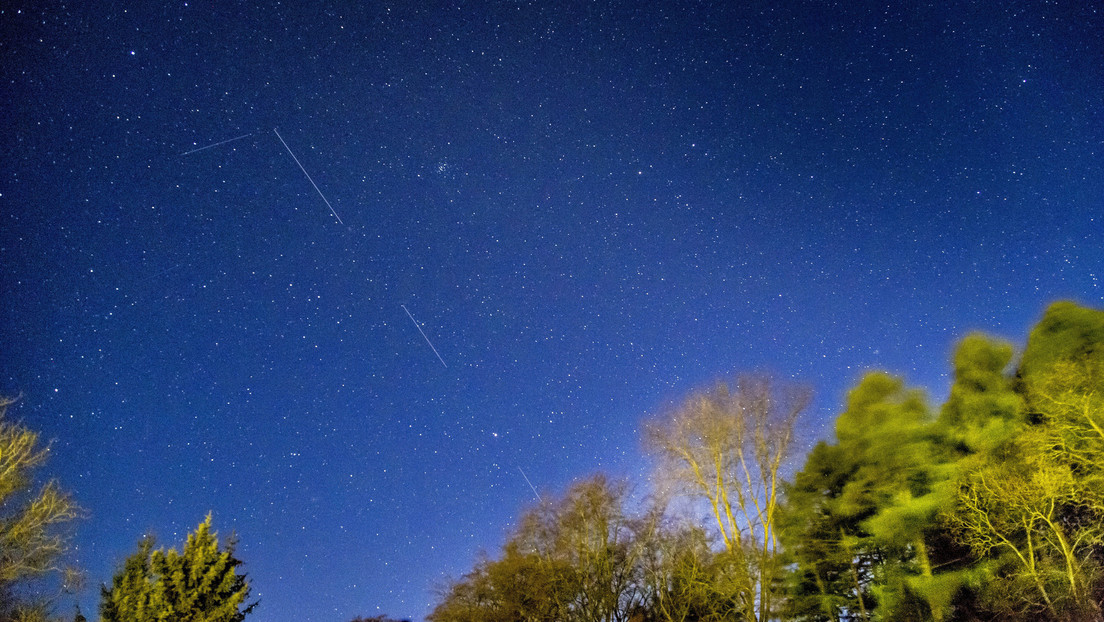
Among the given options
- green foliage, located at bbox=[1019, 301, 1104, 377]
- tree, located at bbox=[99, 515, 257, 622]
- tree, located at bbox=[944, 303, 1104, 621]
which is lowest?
tree, located at bbox=[944, 303, 1104, 621]

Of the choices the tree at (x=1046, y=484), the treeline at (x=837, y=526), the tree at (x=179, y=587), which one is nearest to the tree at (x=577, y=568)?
the treeline at (x=837, y=526)

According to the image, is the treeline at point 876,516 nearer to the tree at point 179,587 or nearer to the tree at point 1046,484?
the tree at point 1046,484

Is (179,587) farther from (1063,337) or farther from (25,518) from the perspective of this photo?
(1063,337)

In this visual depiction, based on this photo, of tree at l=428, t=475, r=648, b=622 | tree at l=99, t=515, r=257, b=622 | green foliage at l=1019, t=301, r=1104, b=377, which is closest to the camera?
green foliage at l=1019, t=301, r=1104, b=377

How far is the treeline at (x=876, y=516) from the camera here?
769 inches

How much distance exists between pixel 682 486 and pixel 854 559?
11826 millimetres

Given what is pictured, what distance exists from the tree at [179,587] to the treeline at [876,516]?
1046 centimetres

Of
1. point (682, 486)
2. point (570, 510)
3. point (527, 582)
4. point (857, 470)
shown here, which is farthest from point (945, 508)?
point (527, 582)

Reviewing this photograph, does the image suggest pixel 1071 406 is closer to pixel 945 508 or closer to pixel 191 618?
pixel 945 508

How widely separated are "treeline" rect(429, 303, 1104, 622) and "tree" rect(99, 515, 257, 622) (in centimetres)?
1046

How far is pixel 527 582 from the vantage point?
94.3ft

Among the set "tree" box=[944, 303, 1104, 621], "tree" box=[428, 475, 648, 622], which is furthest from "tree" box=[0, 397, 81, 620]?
"tree" box=[944, 303, 1104, 621]

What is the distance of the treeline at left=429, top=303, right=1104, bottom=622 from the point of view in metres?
19.5

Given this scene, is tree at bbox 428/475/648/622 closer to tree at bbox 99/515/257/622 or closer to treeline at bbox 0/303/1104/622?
treeline at bbox 0/303/1104/622
